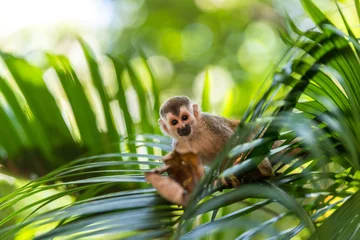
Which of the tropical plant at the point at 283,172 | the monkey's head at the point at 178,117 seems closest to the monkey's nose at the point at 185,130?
the monkey's head at the point at 178,117

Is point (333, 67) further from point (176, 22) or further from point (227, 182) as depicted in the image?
point (176, 22)

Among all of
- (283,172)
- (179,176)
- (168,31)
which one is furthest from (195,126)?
(168,31)

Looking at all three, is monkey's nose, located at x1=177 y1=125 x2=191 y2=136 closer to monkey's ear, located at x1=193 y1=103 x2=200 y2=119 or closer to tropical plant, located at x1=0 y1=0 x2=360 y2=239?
monkey's ear, located at x1=193 y1=103 x2=200 y2=119

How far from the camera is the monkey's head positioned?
1.97 meters

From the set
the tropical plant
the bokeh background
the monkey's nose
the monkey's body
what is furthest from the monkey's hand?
the bokeh background

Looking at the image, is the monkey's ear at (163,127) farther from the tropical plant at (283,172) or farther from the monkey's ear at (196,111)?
the tropical plant at (283,172)

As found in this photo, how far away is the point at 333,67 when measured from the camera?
1008 millimetres

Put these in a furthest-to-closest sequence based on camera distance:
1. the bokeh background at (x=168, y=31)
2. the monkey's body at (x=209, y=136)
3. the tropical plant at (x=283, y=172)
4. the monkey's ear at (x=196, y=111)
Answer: the bokeh background at (x=168, y=31) → the monkey's ear at (x=196, y=111) → the monkey's body at (x=209, y=136) → the tropical plant at (x=283, y=172)

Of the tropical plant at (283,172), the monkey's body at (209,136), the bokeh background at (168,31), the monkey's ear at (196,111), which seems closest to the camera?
the tropical plant at (283,172)

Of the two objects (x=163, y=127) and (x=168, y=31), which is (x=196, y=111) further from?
(x=168, y=31)

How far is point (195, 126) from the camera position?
6.48 ft

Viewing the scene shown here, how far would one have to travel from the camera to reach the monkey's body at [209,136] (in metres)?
1.88

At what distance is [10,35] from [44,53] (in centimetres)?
513

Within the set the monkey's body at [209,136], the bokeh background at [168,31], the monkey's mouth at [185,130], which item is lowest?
the monkey's body at [209,136]
